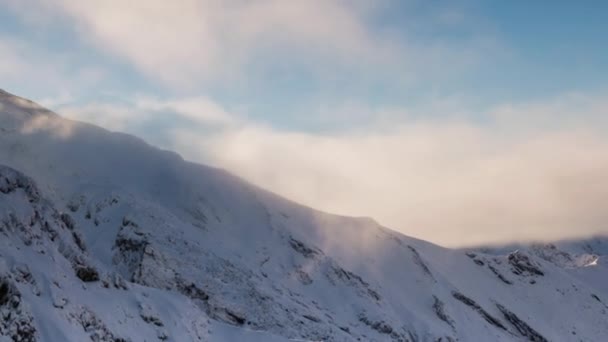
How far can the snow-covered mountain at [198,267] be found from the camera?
3234 centimetres

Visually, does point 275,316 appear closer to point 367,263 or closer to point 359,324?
point 359,324

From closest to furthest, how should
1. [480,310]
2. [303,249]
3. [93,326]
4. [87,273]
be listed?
[93,326], [87,273], [303,249], [480,310]

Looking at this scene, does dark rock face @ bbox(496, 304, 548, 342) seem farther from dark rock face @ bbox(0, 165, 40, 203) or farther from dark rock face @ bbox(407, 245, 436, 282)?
dark rock face @ bbox(0, 165, 40, 203)

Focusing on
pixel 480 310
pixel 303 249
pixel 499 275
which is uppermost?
pixel 499 275

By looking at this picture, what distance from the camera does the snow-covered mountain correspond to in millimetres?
32344

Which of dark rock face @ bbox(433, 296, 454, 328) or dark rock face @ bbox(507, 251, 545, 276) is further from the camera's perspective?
dark rock face @ bbox(507, 251, 545, 276)

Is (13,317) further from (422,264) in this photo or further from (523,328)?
(523,328)

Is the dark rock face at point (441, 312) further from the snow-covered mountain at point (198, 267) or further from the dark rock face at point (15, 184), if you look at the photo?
the dark rock face at point (15, 184)

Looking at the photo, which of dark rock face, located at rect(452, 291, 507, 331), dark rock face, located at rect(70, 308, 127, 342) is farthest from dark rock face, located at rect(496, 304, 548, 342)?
dark rock face, located at rect(70, 308, 127, 342)

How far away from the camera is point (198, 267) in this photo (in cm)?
5653

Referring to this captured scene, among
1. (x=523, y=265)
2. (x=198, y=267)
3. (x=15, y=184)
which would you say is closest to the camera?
(x=15, y=184)

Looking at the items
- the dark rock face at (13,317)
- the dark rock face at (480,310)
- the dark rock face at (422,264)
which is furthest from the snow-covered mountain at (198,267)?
the dark rock face at (422,264)

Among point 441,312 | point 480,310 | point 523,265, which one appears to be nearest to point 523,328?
point 480,310

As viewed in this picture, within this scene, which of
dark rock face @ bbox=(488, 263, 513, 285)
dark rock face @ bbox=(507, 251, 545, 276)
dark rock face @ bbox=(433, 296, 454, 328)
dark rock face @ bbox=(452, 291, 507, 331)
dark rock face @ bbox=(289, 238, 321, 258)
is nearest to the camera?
dark rock face @ bbox=(289, 238, 321, 258)
